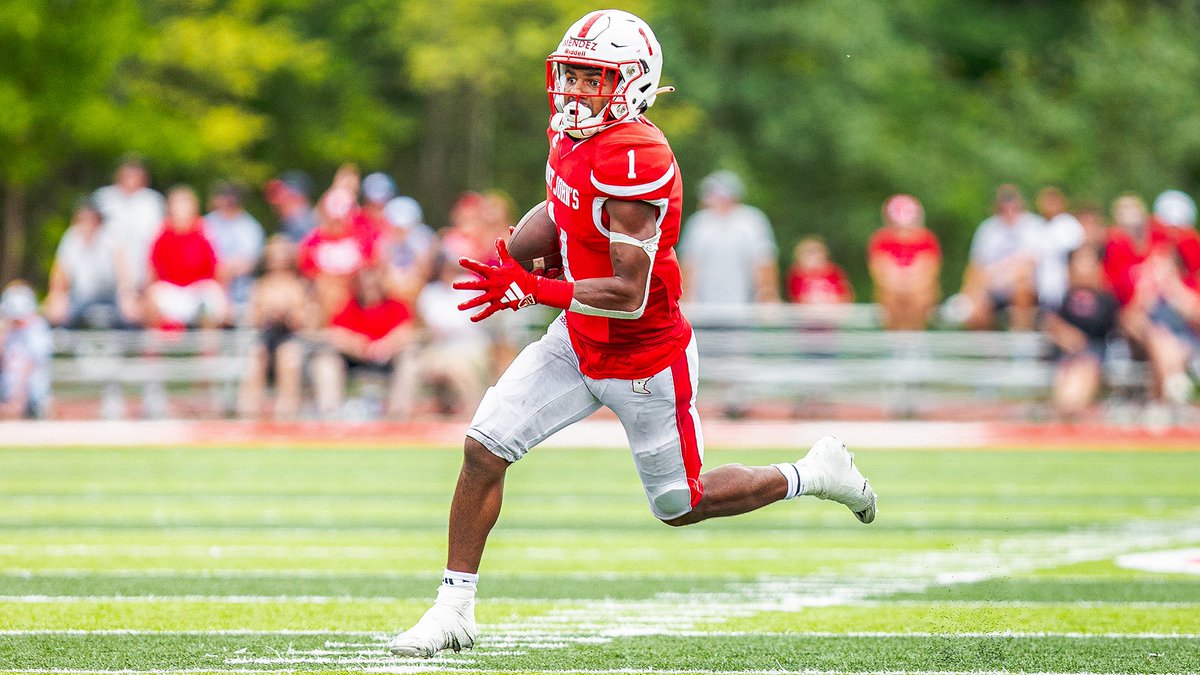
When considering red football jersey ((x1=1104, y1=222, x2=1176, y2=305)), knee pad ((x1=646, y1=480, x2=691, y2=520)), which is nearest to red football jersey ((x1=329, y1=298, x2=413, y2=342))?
red football jersey ((x1=1104, y1=222, x2=1176, y2=305))

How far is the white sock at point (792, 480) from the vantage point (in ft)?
17.4

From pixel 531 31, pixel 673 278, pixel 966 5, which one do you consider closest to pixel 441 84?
pixel 531 31

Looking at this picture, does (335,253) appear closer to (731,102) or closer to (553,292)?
(553,292)

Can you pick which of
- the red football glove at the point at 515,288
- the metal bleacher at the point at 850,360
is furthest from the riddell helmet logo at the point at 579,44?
the metal bleacher at the point at 850,360

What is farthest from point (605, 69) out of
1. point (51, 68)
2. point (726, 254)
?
point (51, 68)

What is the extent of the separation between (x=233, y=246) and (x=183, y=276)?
62 cm

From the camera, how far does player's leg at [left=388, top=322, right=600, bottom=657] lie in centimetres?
480

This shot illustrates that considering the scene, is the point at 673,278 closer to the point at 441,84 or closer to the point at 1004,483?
the point at 1004,483

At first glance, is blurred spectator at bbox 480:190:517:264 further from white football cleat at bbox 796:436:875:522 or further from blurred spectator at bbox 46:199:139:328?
white football cleat at bbox 796:436:875:522

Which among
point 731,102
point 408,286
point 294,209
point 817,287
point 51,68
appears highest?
point 731,102

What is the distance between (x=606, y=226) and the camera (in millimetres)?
4805

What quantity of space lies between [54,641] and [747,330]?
1043cm

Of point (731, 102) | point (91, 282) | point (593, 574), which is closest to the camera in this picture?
point (593, 574)

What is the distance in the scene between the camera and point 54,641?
4926 mm
